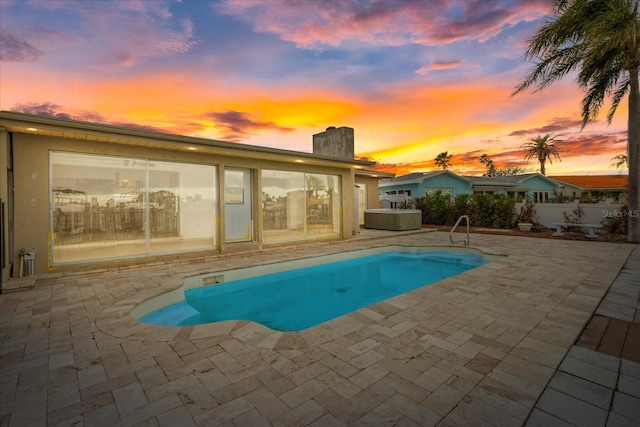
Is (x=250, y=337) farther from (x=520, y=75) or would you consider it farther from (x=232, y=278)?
(x=520, y=75)

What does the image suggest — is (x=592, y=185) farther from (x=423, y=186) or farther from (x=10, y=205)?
(x=10, y=205)

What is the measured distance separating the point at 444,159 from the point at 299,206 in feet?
127

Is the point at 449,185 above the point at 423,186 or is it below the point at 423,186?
above

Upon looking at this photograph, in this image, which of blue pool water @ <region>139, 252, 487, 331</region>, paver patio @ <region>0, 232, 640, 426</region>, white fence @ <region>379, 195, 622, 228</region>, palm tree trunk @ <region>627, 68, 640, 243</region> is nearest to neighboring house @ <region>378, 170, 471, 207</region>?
white fence @ <region>379, 195, 622, 228</region>

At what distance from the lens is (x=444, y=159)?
42250 millimetres

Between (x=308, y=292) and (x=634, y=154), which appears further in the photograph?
(x=634, y=154)

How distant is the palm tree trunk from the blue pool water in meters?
5.87

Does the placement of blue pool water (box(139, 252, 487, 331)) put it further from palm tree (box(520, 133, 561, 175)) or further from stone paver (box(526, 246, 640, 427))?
palm tree (box(520, 133, 561, 175))

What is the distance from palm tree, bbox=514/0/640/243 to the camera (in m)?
7.82

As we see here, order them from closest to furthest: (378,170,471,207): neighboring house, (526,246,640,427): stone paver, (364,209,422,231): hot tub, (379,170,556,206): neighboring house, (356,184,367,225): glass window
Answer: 1. (526,246,640,427): stone paver
2. (364,209,422,231): hot tub
3. (356,184,367,225): glass window
4. (378,170,471,207): neighboring house
5. (379,170,556,206): neighboring house

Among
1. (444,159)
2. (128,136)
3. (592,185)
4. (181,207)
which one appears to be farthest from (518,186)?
(128,136)

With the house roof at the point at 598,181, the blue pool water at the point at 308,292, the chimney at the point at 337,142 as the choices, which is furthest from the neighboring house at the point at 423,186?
the house roof at the point at 598,181

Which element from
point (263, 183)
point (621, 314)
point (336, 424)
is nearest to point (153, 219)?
point (263, 183)

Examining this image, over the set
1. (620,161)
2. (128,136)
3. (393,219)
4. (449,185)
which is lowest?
(393,219)
